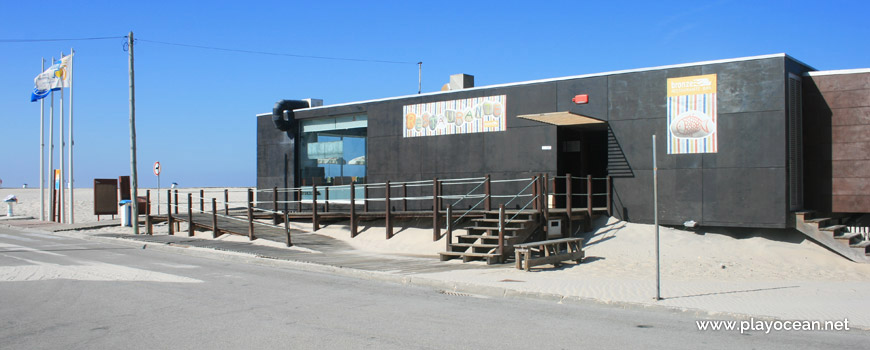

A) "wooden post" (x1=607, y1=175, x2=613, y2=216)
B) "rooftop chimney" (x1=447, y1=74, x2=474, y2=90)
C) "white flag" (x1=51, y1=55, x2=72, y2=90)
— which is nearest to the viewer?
"wooden post" (x1=607, y1=175, x2=613, y2=216)

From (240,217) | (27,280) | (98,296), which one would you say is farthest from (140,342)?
(240,217)

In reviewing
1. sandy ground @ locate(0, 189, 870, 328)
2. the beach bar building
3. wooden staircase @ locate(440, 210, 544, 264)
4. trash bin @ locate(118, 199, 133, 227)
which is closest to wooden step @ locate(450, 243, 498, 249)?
wooden staircase @ locate(440, 210, 544, 264)

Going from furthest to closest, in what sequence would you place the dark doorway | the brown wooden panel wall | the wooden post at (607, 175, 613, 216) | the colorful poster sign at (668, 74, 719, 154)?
the dark doorway → the wooden post at (607, 175, 613, 216) → the colorful poster sign at (668, 74, 719, 154) → the brown wooden panel wall

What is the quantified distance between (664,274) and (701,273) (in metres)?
0.83

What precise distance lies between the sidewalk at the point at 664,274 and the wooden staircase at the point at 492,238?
356 millimetres

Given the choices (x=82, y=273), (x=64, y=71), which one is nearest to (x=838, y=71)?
(x=82, y=273)

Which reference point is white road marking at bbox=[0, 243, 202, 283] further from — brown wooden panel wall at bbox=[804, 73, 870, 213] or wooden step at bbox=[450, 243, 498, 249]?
brown wooden panel wall at bbox=[804, 73, 870, 213]

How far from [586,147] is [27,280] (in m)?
14.6

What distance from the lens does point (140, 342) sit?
272 inches

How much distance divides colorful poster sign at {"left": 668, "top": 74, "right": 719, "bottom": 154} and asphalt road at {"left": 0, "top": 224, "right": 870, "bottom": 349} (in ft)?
26.6

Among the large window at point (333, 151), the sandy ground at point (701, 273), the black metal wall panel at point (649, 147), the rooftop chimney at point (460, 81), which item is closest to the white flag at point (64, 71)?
the large window at point (333, 151)

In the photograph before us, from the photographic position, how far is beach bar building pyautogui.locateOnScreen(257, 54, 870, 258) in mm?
15219

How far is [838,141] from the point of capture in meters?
15.7

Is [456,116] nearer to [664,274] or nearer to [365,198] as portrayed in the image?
[365,198]
